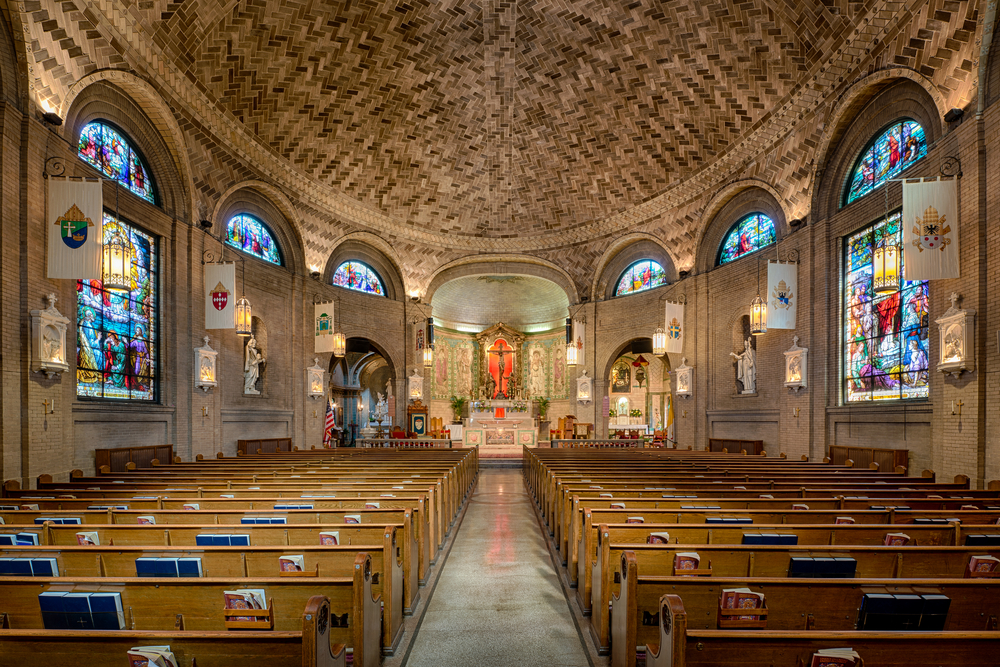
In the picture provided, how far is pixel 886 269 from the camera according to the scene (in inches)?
356

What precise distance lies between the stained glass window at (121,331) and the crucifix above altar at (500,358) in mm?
15590

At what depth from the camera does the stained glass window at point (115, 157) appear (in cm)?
1064

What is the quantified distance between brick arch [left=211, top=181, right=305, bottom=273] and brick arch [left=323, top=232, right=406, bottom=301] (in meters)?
1.44

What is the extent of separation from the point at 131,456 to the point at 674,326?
47.4 feet

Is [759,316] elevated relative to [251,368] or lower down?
elevated

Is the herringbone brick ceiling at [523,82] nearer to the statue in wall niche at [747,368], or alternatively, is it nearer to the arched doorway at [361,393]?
the statue in wall niche at [747,368]

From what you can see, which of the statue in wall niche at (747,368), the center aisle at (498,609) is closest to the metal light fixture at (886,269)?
the center aisle at (498,609)

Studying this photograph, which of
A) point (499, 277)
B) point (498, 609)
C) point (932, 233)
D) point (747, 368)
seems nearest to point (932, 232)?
point (932, 233)

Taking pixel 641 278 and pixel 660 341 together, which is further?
pixel 641 278

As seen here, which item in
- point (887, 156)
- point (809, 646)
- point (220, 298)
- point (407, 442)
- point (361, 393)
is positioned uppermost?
point (887, 156)

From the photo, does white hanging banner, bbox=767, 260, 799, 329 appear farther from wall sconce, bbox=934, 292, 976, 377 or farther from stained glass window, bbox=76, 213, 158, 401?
stained glass window, bbox=76, 213, 158, 401

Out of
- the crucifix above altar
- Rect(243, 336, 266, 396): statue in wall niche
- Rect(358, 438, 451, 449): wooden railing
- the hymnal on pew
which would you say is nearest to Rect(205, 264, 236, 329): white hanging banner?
Rect(243, 336, 266, 396): statue in wall niche

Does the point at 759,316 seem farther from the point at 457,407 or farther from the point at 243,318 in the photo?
the point at 457,407

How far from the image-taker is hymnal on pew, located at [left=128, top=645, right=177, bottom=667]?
2164 millimetres
